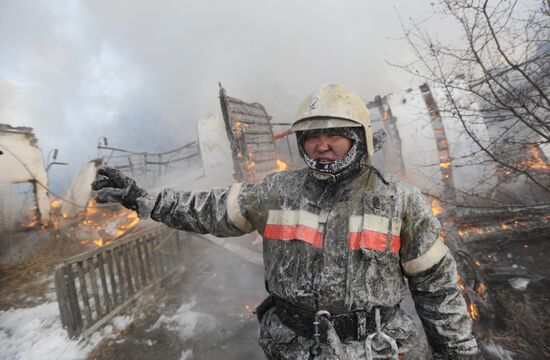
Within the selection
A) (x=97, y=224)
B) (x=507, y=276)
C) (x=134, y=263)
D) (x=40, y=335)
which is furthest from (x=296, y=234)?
(x=97, y=224)

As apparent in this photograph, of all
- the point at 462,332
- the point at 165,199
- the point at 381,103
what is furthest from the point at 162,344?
the point at 381,103

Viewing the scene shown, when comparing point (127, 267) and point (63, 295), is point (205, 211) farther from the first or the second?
point (127, 267)

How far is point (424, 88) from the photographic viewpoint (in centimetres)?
962

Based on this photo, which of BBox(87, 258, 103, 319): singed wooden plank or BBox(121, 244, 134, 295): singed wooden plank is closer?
BBox(87, 258, 103, 319): singed wooden plank

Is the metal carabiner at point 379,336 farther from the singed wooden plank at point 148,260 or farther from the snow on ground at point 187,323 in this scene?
the singed wooden plank at point 148,260

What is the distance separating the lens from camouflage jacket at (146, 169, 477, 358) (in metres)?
1.95

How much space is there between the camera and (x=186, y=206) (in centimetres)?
247

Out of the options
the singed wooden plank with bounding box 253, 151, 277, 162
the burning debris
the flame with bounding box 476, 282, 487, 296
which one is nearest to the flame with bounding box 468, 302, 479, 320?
the flame with bounding box 476, 282, 487, 296

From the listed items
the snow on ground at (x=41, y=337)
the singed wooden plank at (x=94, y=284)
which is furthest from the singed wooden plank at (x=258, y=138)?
the snow on ground at (x=41, y=337)

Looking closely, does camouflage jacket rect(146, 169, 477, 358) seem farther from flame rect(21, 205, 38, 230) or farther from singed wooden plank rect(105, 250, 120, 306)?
flame rect(21, 205, 38, 230)

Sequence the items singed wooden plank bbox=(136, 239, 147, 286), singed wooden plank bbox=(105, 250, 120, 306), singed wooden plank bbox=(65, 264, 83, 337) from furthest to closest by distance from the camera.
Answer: singed wooden plank bbox=(136, 239, 147, 286) → singed wooden plank bbox=(105, 250, 120, 306) → singed wooden plank bbox=(65, 264, 83, 337)

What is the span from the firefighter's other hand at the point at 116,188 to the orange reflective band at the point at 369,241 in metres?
1.86

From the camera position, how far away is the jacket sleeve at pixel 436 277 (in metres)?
2.02

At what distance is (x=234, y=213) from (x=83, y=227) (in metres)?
11.8
